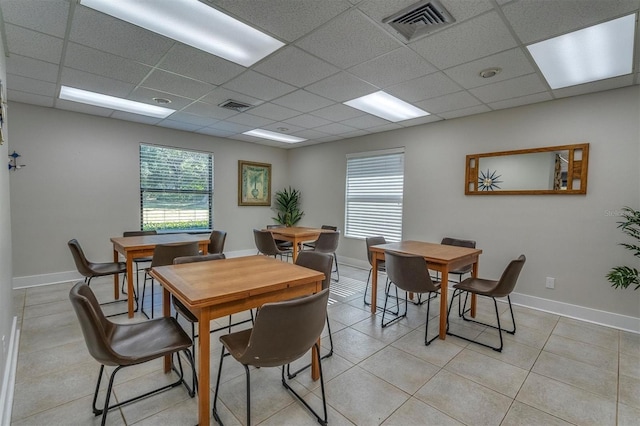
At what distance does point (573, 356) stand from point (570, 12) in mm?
2666

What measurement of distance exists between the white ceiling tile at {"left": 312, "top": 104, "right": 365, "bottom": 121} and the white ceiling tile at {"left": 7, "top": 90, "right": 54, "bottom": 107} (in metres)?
3.48

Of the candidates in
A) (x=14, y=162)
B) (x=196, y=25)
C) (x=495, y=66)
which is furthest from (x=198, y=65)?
(x=14, y=162)

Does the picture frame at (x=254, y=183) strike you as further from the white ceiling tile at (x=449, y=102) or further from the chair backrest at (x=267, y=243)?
the white ceiling tile at (x=449, y=102)

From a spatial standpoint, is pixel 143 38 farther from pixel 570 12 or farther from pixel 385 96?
pixel 570 12

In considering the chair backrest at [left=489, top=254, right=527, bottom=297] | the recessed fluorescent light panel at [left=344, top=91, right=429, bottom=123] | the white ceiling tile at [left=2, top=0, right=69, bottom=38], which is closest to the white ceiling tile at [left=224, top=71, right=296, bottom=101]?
the recessed fluorescent light panel at [left=344, top=91, right=429, bottom=123]

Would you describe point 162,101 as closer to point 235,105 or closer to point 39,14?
point 235,105

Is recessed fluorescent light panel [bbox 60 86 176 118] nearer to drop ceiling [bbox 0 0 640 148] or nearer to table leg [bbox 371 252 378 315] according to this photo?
drop ceiling [bbox 0 0 640 148]

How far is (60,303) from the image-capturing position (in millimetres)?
3480

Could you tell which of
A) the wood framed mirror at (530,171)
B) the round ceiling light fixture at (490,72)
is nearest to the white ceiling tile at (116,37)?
the round ceiling light fixture at (490,72)

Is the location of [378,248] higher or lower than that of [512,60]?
lower

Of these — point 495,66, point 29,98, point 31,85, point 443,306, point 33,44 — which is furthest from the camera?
point 29,98

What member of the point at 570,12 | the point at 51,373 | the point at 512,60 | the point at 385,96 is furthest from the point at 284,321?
the point at 385,96

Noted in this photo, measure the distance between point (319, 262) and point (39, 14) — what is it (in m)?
2.67

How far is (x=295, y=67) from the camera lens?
109 inches
